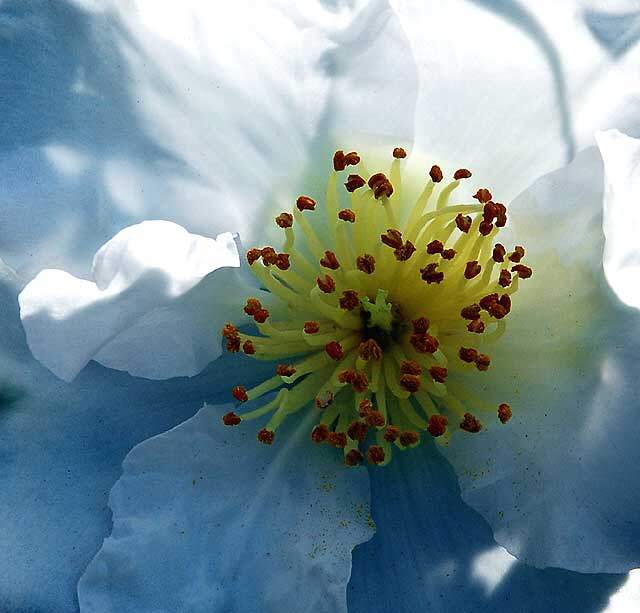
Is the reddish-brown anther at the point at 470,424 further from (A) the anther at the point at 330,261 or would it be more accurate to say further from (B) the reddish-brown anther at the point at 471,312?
(A) the anther at the point at 330,261

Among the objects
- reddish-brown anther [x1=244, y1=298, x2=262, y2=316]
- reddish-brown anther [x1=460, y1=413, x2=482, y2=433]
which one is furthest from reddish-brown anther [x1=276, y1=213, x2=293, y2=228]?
reddish-brown anther [x1=460, y1=413, x2=482, y2=433]

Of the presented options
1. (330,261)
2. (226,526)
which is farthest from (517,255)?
(226,526)

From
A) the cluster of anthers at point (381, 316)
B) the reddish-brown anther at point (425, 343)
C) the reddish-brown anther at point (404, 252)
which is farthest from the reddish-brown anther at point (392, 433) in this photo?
the reddish-brown anther at point (404, 252)

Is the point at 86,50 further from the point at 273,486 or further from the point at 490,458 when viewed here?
the point at 490,458

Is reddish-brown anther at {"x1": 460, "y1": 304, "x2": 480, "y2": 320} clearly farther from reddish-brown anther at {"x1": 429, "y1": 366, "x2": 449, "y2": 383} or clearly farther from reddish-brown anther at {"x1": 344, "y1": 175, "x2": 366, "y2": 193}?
reddish-brown anther at {"x1": 344, "y1": 175, "x2": 366, "y2": 193}

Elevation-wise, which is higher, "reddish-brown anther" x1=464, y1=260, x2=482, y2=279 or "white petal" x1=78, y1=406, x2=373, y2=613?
"reddish-brown anther" x1=464, y1=260, x2=482, y2=279

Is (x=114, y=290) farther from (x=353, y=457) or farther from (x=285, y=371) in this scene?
(x=353, y=457)
